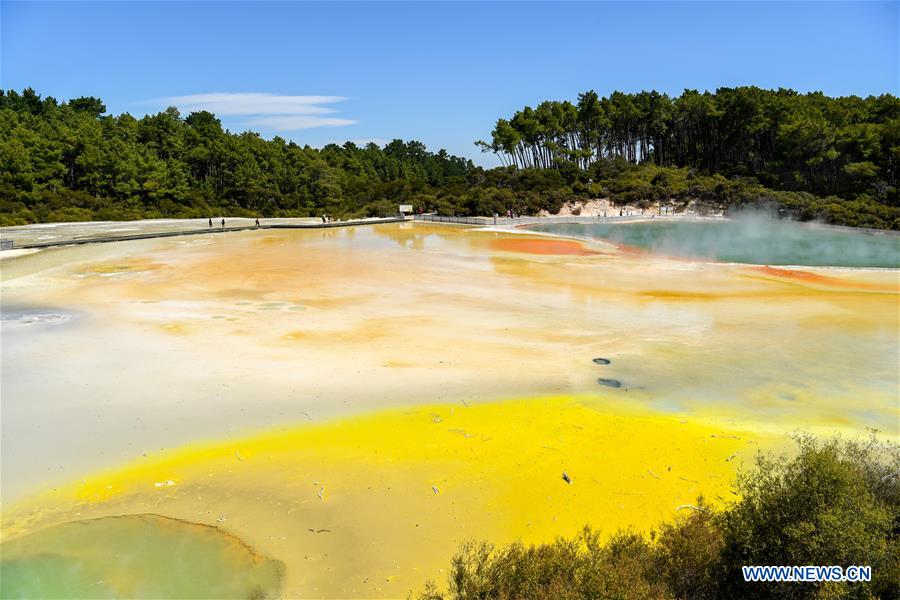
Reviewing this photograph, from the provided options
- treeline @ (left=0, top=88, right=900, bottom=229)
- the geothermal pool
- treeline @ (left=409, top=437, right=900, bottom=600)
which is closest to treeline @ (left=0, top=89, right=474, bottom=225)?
treeline @ (left=0, top=88, right=900, bottom=229)

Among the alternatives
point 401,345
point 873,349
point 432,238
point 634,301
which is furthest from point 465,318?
point 432,238

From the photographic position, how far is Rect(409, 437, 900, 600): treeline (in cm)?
475

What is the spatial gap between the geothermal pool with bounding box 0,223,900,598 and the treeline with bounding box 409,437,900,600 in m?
1.35

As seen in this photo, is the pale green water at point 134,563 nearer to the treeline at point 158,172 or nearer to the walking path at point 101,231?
the walking path at point 101,231

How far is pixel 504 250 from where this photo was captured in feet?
114

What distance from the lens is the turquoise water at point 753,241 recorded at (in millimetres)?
32656

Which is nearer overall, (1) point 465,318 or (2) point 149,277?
(1) point 465,318

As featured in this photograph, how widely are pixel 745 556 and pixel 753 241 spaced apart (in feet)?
137

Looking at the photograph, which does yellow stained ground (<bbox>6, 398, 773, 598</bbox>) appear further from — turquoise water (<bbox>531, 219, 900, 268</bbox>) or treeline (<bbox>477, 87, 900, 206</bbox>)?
treeline (<bbox>477, 87, 900, 206</bbox>)

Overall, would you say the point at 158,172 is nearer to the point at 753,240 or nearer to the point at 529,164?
the point at 529,164

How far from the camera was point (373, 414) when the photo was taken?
34.3 ft

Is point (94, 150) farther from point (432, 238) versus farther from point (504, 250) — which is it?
point (504, 250)

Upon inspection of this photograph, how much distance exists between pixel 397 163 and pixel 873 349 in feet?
308

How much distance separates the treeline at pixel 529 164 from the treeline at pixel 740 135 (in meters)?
0.19
